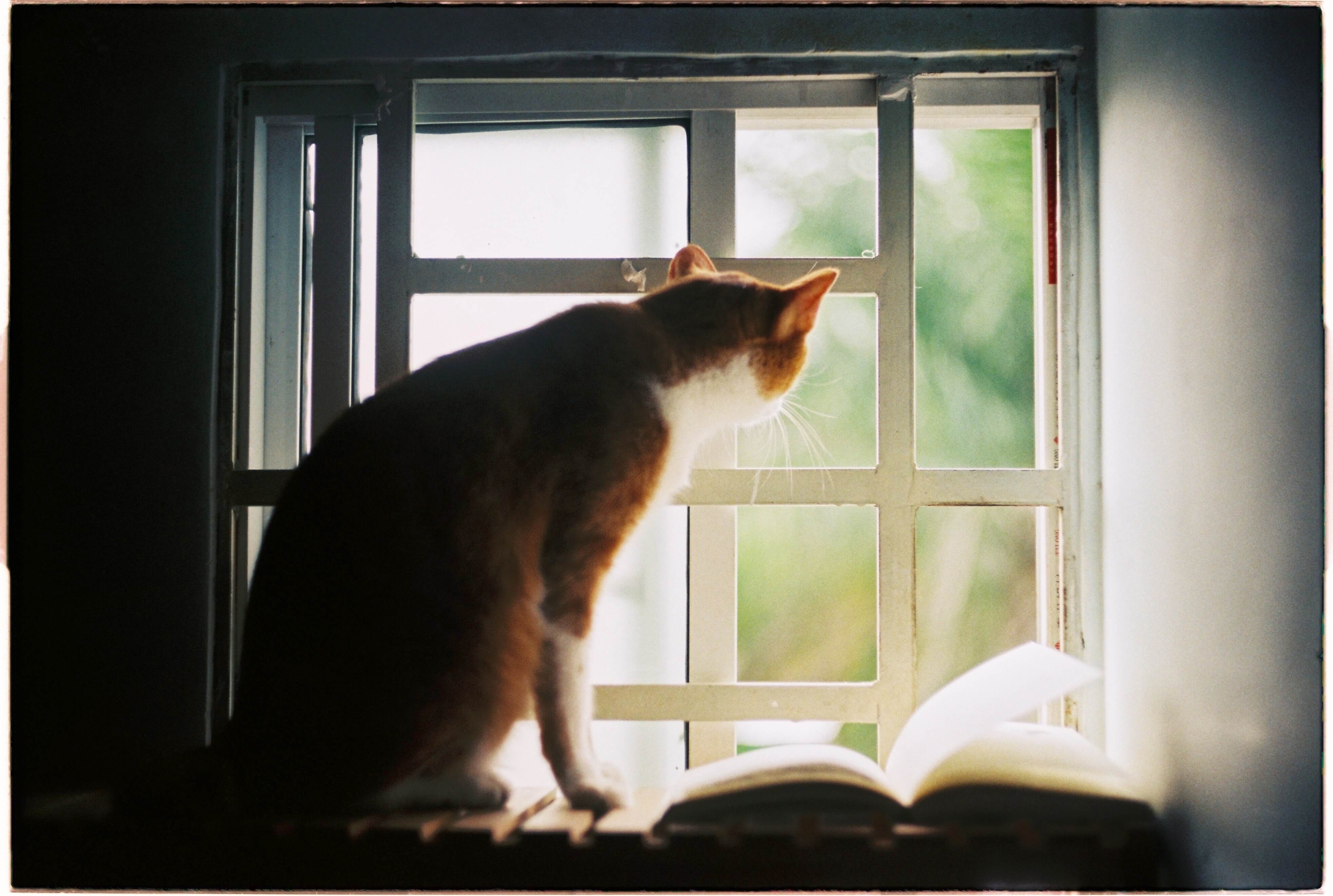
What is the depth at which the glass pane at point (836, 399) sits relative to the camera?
116 centimetres

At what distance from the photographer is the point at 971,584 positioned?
3.85 ft

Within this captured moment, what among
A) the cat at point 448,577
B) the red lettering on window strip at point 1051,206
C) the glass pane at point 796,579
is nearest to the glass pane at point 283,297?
the cat at point 448,577

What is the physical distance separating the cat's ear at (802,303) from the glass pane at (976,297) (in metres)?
0.26

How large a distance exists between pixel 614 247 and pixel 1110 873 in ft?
3.04

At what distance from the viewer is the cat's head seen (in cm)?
97

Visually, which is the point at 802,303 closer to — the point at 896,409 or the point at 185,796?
the point at 896,409

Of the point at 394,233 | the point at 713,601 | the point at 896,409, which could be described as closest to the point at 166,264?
the point at 394,233

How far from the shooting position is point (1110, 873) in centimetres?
83

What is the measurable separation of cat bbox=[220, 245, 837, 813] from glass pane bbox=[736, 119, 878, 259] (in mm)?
236

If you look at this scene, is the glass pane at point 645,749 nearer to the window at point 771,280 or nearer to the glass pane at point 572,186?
the window at point 771,280

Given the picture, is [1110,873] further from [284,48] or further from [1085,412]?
[284,48]

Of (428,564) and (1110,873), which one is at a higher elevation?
(428,564)

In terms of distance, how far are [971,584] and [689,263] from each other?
59 cm

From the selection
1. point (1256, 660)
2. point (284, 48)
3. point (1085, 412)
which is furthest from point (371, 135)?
point (1256, 660)
